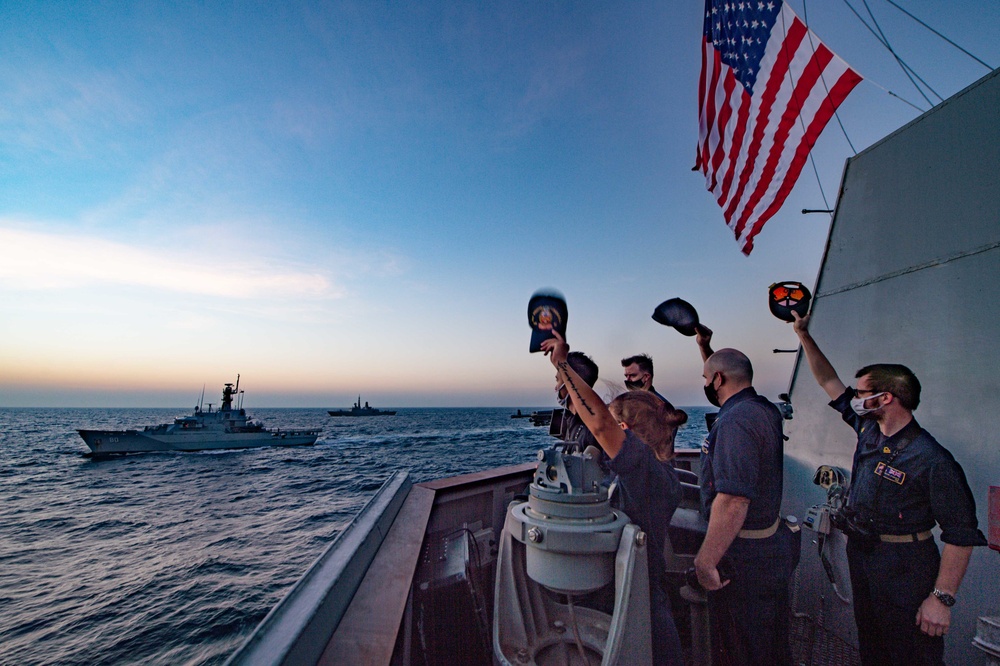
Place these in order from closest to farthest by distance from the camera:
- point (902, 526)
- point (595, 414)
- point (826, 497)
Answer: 1. point (595, 414)
2. point (902, 526)
3. point (826, 497)

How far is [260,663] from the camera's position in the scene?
3.74 feet

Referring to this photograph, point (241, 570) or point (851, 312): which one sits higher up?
point (851, 312)

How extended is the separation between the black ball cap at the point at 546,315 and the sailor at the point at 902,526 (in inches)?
68.8

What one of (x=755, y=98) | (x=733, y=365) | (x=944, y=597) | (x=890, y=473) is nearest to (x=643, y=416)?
(x=733, y=365)

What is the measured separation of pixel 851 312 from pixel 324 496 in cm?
2844

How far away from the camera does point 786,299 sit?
3080mm

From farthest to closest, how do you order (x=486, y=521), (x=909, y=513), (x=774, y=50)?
1. (x=774, y=50)
2. (x=486, y=521)
3. (x=909, y=513)

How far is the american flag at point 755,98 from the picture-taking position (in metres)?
4.35

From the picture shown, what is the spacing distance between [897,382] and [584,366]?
1659 millimetres

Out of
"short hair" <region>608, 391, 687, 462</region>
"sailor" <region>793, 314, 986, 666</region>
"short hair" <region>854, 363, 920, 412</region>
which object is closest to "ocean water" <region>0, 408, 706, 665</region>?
"short hair" <region>608, 391, 687, 462</region>

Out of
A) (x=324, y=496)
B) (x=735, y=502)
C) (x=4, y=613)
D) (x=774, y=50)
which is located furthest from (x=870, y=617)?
(x=324, y=496)

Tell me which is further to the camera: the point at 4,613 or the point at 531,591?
the point at 4,613

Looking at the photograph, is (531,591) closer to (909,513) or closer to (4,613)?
(909,513)

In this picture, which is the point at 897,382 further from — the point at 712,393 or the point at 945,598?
the point at 945,598
